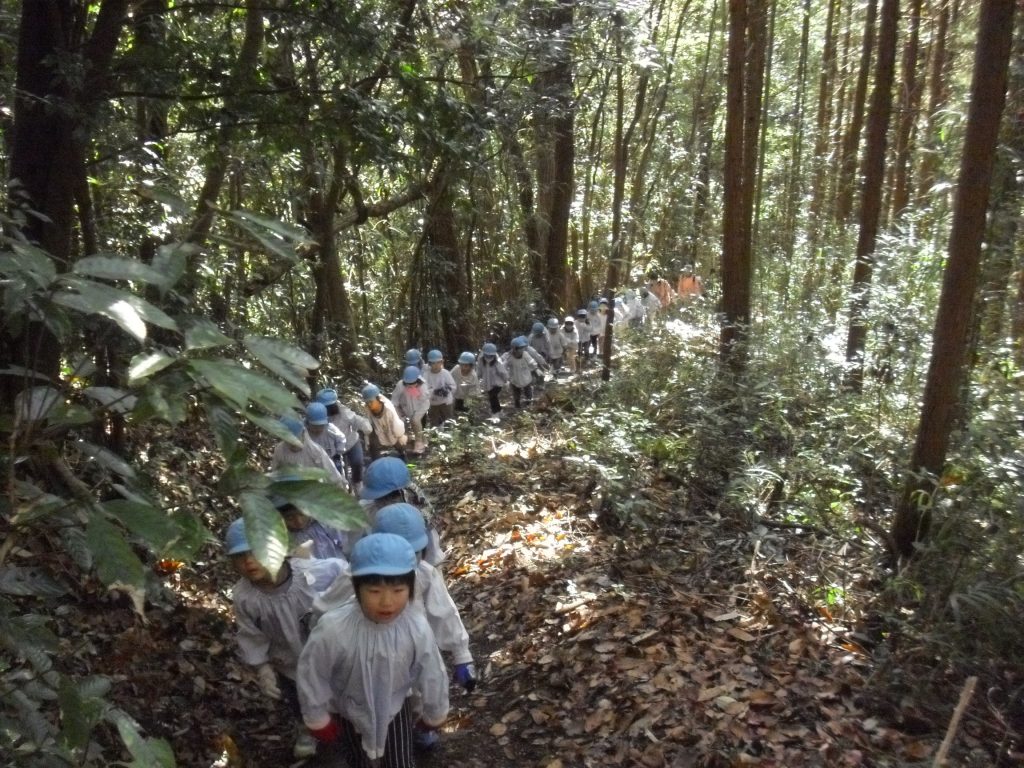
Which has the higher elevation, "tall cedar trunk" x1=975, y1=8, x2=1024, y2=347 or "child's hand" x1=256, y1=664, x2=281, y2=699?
"tall cedar trunk" x1=975, y1=8, x2=1024, y2=347

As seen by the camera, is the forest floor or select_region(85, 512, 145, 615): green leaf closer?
select_region(85, 512, 145, 615): green leaf

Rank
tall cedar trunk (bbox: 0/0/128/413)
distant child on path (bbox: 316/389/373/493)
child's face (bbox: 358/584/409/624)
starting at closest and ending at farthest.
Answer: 1. child's face (bbox: 358/584/409/624)
2. tall cedar trunk (bbox: 0/0/128/413)
3. distant child on path (bbox: 316/389/373/493)

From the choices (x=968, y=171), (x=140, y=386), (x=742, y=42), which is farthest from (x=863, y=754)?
(x=742, y=42)

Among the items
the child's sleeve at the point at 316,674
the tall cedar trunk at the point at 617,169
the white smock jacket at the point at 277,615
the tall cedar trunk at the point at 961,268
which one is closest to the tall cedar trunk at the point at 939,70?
the tall cedar trunk at the point at 617,169

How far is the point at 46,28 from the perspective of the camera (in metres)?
4.48

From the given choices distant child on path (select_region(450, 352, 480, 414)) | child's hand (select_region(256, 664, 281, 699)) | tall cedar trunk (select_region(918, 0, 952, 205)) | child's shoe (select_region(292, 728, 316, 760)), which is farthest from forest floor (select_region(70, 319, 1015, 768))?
tall cedar trunk (select_region(918, 0, 952, 205))

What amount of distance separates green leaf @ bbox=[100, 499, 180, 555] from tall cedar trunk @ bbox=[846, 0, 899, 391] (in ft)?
28.4

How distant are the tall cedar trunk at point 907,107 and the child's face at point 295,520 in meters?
11.9

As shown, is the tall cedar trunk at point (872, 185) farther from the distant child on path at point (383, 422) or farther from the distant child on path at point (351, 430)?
the distant child on path at point (351, 430)

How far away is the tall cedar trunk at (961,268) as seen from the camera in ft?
15.6

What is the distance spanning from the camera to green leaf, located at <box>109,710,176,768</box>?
181 centimetres

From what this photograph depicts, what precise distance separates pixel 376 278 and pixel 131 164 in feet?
39.0

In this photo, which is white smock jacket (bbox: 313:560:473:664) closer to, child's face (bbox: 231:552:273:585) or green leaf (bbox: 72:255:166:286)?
child's face (bbox: 231:552:273:585)

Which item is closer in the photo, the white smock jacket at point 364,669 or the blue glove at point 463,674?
the white smock jacket at point 364,669
